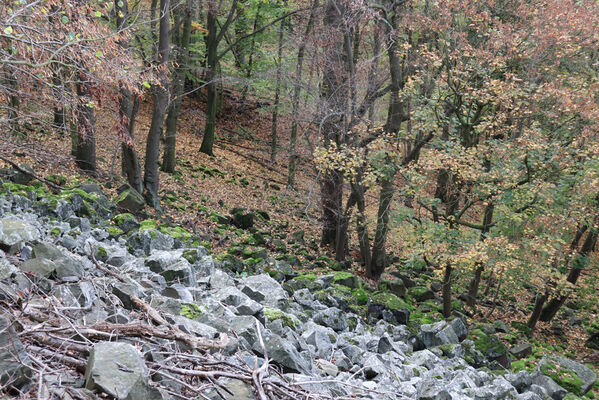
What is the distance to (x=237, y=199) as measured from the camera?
60.5 feet

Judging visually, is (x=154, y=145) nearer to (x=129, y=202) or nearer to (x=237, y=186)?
(x=129, y=202)

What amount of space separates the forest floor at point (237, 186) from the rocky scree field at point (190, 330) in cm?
162

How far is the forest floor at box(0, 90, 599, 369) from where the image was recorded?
1281 centimetres

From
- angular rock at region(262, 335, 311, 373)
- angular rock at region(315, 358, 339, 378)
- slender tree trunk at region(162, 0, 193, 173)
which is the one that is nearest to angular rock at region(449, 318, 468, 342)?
angular rock at region(315, 358, 339, 378)

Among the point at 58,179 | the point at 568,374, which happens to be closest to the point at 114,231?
the point at 58,179

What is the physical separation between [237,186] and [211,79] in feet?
14.6

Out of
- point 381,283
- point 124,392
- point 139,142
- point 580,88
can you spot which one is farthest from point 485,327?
point 139,142

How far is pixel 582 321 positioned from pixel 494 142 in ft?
28.8

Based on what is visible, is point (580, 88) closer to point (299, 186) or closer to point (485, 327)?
point (485, 327)

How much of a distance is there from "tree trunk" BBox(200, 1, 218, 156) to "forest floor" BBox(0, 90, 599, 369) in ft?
2.19

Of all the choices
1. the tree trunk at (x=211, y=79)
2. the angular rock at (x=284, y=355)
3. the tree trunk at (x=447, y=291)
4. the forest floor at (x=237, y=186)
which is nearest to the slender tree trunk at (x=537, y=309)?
the forest floor at (x=237, y=186)

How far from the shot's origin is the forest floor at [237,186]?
12812 millimetres

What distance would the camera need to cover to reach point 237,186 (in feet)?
65.1

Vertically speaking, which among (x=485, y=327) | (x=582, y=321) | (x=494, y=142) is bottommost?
(x=582, y=321)
